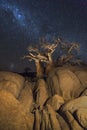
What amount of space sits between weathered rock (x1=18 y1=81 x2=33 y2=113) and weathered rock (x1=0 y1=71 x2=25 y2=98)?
0.46 meters

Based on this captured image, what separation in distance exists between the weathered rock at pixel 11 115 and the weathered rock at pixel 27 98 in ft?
3.81

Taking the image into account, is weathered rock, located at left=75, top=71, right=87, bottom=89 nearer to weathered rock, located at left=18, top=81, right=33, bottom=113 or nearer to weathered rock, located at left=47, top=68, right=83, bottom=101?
weathered rock, located at left=47, top=68, right=83, bottom=101

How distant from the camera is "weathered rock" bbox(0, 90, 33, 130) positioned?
18.1m

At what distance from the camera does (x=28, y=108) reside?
68.5ft

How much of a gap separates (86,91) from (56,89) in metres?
3.22

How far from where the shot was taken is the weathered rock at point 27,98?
69.4 feet

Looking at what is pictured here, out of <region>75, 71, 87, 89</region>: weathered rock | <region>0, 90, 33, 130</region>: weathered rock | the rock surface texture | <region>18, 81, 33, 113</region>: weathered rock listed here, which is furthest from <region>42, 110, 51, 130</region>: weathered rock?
<region>75, 71, 87, 89</region>: weathered rock

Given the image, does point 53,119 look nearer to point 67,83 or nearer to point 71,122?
point 71,122

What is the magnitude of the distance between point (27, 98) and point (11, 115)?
4.20m

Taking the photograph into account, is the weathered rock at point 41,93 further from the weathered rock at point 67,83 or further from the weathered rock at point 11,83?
the weathered rock at point 11,83

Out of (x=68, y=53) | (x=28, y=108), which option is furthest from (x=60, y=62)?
(x=28, y=108)

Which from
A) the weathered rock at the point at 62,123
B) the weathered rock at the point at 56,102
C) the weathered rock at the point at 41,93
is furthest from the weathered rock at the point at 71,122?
the weathered rock at the point at 41,93

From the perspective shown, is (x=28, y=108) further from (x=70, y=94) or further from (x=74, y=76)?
(x=74, y=76)

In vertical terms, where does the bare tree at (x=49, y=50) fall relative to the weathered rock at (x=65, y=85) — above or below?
above
